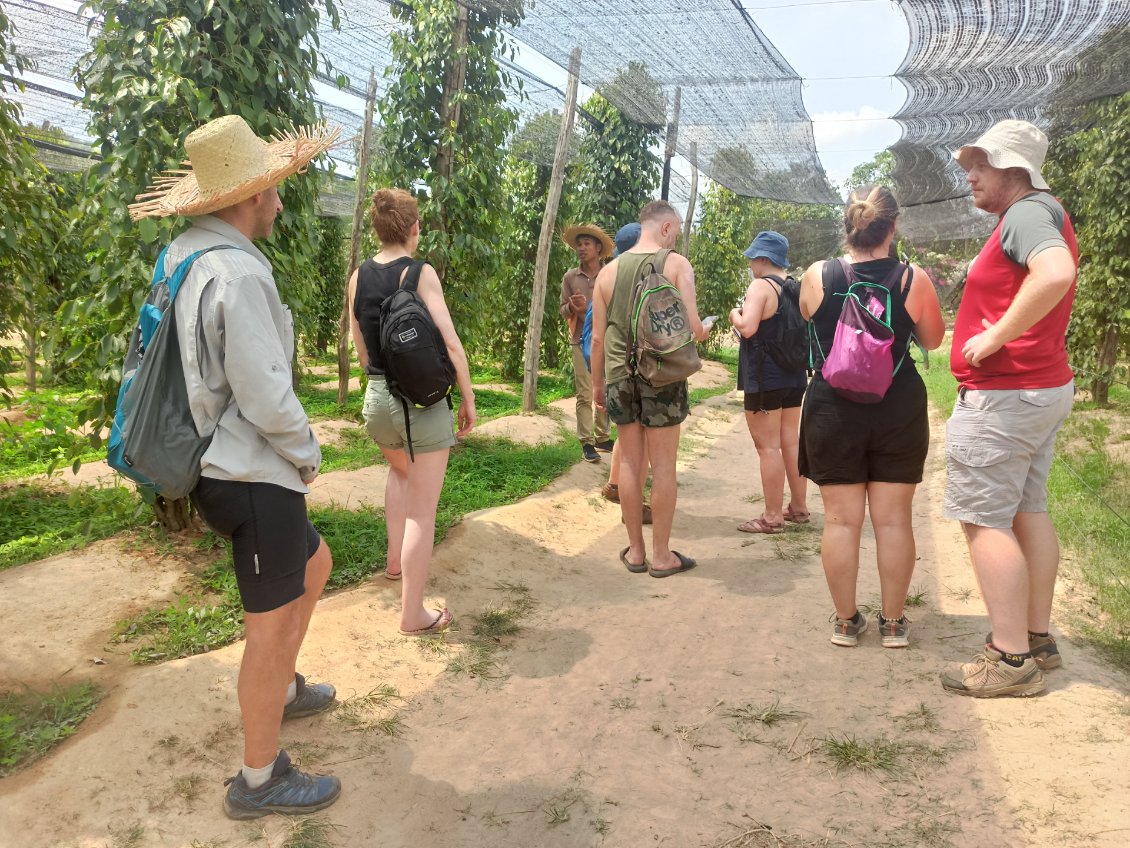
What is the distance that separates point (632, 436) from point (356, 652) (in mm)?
1654

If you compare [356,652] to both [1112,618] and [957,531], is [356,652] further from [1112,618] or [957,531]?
[957,531]

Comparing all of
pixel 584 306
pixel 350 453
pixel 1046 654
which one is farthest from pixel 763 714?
pixel 350 453

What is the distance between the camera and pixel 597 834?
2127 millimetres

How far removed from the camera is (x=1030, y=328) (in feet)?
8.28

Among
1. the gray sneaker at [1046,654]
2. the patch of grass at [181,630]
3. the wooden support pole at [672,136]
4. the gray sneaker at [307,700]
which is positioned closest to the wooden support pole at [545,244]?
the wooden support pole at [672,136]

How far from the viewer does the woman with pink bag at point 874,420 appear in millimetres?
2939

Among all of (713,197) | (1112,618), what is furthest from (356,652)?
(713,197)

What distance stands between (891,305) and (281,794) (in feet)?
8.32

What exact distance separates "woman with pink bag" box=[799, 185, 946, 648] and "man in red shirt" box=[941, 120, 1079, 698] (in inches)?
8.3

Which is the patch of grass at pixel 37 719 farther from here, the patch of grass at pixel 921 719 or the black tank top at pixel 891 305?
the black tank top at pixel 891 305

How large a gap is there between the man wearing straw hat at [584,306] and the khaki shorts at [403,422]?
294 cm

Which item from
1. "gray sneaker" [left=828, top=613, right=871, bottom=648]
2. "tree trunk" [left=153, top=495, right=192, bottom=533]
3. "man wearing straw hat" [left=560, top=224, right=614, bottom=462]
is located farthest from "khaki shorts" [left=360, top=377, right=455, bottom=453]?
"man wearing straw hat" [left=560, top=224, right=614, bottom=462]

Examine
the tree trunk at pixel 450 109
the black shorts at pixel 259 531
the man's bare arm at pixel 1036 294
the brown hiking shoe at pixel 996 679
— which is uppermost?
the tree trunk at pixel 450 109

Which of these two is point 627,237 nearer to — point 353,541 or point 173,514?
point 353,541
